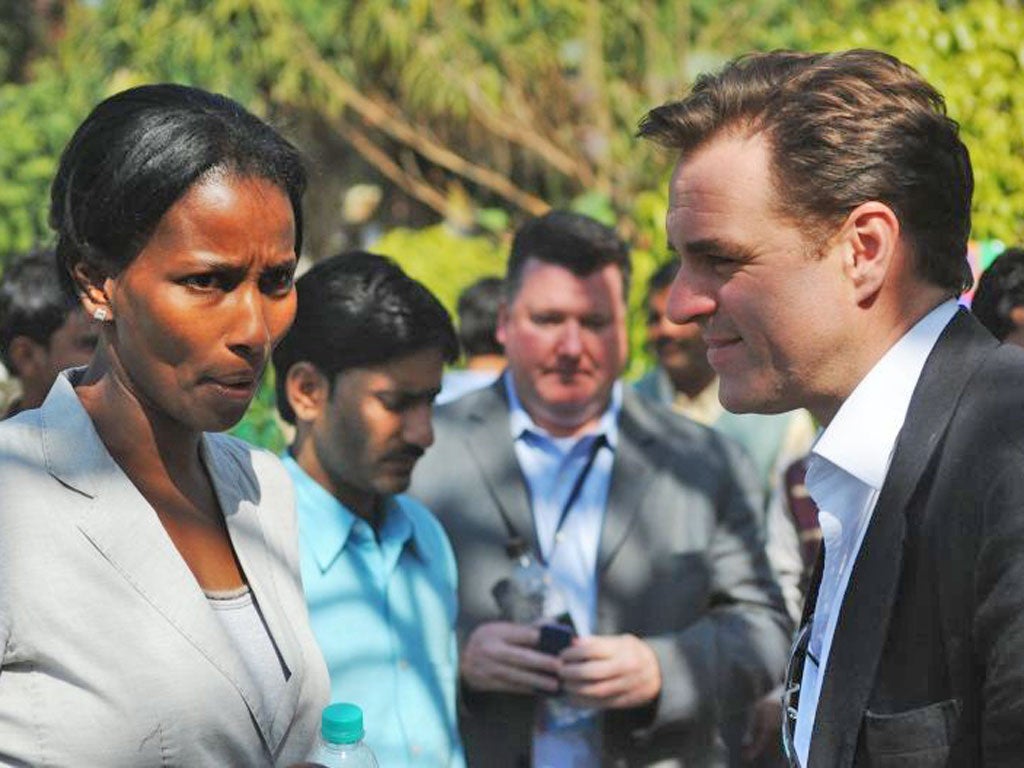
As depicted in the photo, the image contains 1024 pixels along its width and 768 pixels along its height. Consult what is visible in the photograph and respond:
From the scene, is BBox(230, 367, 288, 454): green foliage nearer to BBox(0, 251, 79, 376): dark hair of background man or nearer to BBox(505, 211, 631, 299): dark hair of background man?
BBox(0, 251, 79, 376): dark hair of background man

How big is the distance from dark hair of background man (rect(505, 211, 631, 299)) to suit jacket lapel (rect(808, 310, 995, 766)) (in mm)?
2461

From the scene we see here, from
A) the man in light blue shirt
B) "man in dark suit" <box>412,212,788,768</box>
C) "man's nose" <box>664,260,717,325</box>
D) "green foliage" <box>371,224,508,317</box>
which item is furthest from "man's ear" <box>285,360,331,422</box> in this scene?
"green foliage" <box>371,224,508,317</box>

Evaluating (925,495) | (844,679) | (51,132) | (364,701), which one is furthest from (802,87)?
(51,132)

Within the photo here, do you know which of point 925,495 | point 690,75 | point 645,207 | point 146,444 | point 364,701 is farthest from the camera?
point 690,75

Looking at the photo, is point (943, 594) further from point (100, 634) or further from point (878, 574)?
point (100, 634)

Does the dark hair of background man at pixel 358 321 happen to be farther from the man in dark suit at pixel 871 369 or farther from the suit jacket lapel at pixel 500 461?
the man in dark suit at pixel 871 369

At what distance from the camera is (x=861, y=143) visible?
2057 millimetres

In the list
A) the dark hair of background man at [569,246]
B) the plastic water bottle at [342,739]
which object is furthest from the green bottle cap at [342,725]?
the dark hair of background man at [569,246]

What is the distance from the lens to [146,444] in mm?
2260

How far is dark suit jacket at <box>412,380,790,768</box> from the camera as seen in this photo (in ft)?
12.6

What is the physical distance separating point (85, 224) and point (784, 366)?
3.37 ft

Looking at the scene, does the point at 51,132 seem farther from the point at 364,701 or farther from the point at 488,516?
the point at 364,701

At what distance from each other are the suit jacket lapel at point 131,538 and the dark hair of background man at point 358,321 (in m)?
1.27

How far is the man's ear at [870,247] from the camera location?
6.77 feet
